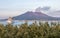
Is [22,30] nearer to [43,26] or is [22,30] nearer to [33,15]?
[43,26]

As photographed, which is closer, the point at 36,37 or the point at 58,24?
the point at 36,37

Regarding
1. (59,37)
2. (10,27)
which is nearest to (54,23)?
(59,37)

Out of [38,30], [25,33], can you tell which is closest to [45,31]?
[38,30]

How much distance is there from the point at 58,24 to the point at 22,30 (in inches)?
33.2

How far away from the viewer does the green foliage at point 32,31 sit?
3664 mm

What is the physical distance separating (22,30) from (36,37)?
439 mm

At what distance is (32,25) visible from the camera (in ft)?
13.1

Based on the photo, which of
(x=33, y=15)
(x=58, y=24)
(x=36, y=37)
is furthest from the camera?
(x=33, y=15)

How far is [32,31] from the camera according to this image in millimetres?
3820

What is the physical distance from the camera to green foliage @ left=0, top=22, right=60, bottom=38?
3664mm

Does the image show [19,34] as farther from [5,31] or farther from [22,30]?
[5,31]

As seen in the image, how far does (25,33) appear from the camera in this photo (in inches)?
148

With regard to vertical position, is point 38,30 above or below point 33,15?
below

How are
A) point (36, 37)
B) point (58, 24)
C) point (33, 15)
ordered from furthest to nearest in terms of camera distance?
point (33, 15) → point (58, 24) → point (36, 37)
